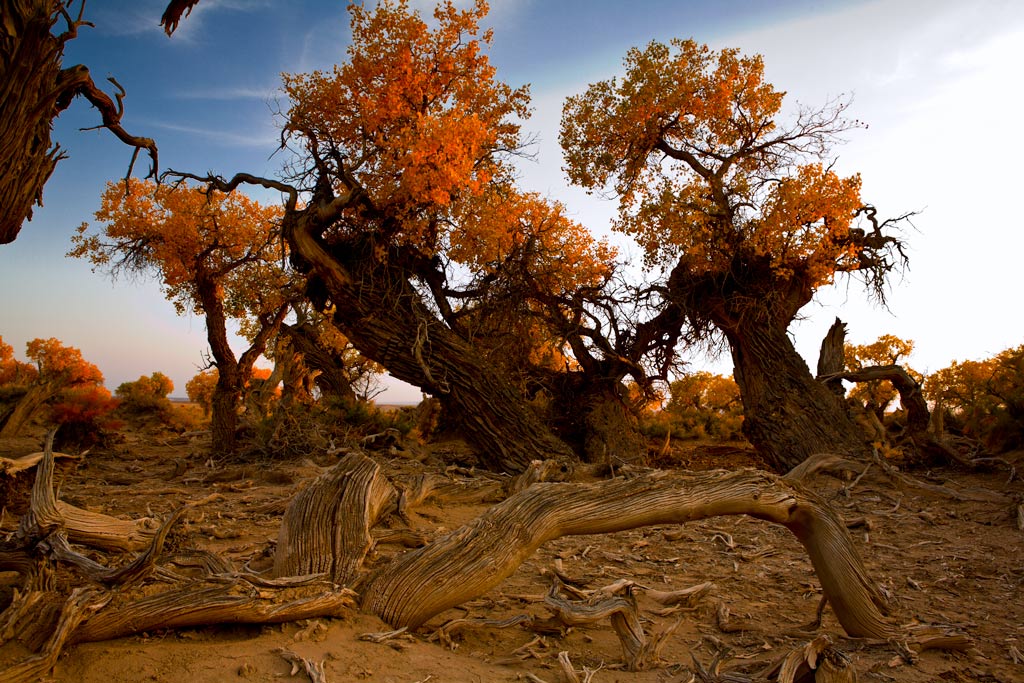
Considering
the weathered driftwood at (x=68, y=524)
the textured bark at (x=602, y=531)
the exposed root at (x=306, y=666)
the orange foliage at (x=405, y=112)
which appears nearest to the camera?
the exposed root at (x=306, y=666)

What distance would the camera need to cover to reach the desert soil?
2.85 meters

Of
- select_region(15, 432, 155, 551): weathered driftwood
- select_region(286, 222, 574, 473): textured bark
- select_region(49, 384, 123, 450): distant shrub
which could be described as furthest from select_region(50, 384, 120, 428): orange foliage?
select_region(15, 432, 155, 551): weathered driftwood

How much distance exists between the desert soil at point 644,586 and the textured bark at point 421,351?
0.99m

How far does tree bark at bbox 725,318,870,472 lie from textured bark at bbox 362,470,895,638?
6320mm

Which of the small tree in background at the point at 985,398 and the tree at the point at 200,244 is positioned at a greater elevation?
the tree at the point at 200,244

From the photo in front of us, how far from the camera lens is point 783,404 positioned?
10.7 metres

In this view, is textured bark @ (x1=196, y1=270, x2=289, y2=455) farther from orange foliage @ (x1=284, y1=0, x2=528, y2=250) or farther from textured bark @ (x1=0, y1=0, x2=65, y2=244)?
textured bark @ (x1=0, y1=0, x2=65, y2=244)

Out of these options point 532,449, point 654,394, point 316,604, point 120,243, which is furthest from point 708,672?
point 120,243

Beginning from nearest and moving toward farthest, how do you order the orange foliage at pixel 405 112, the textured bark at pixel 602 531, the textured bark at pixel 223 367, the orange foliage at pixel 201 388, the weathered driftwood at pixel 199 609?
the weathered driftwood at pixel 199 609
the textured bark at pixel 602 531
the orange foliage at pixel 405 112
the textured bark at pixel 223 367
the orange foliage at pixel 201 388

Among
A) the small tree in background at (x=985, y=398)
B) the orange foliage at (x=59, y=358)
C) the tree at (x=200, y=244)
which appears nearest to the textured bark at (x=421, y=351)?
the tree at (x=200, y=244)

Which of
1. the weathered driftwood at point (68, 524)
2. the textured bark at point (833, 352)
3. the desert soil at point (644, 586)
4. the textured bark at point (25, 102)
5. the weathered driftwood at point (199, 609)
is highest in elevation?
the textured bark at point (25, 102)

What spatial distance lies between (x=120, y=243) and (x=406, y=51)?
730cm

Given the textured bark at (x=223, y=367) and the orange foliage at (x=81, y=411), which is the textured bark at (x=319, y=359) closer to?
the textured bark at (x=223, y=367)

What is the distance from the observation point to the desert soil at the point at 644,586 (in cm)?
285
